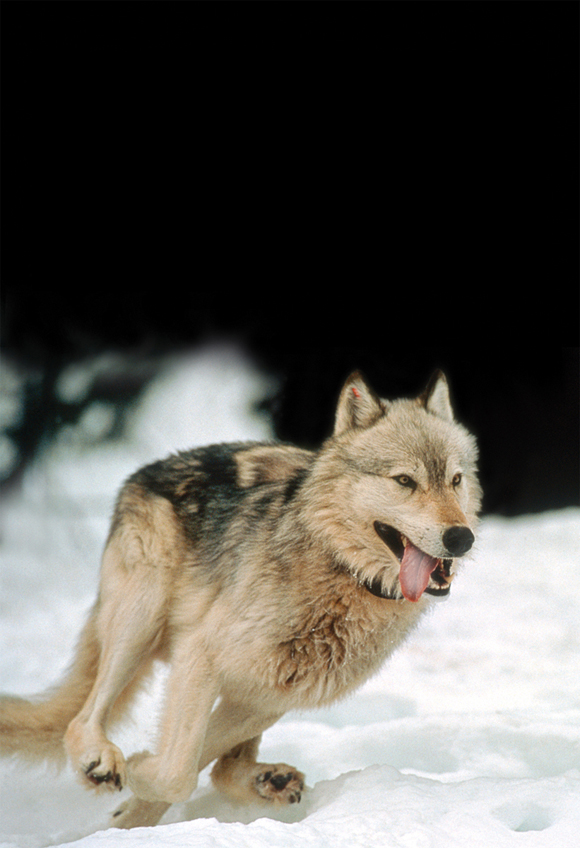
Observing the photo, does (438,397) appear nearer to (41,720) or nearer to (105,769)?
(105,769)

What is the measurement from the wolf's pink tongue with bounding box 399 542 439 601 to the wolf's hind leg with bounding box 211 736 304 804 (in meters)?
1.26

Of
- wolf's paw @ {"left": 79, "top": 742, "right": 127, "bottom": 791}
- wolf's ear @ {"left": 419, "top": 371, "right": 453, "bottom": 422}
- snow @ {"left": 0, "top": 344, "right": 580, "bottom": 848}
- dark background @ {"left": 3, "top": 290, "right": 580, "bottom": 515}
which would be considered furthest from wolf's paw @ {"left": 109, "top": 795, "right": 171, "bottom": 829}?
dark background @ {"left": 3, "top": 290, "right": 580, "bottom": 515}

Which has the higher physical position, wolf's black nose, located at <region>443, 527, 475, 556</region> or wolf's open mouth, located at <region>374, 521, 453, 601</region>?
wolf's black nose, located at <region>443, 527, 475, 556</region>

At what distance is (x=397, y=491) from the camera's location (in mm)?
2455

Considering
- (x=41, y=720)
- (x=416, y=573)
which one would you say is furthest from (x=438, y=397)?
(x=41, y=720)

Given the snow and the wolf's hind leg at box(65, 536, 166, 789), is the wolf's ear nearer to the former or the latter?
the snow

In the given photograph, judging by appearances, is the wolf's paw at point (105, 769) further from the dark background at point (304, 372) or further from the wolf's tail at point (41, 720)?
the dark background at point (304, 372)

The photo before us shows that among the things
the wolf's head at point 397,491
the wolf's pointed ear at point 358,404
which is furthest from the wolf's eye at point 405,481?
the wolf's pointed ear at point 358,404

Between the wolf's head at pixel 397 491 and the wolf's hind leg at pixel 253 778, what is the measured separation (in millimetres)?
1093

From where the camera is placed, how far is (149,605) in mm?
3037

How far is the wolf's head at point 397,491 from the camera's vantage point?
2.35 m

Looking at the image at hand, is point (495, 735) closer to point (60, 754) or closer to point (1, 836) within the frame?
point (60, 754)

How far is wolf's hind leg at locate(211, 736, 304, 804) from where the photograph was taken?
3.01 metres

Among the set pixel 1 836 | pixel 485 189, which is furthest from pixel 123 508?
pixel 485 189
